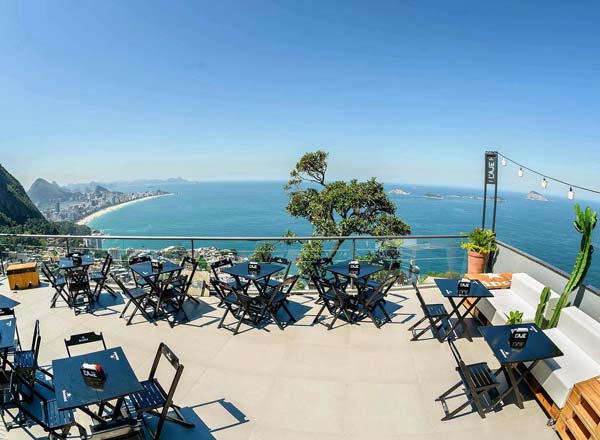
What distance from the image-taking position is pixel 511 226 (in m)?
88.8

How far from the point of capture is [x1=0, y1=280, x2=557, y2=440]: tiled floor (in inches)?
108

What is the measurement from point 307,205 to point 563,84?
70.9 ft

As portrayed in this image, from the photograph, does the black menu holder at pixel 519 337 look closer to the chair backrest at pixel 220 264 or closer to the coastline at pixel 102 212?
the chair backrest at pixel 220 264

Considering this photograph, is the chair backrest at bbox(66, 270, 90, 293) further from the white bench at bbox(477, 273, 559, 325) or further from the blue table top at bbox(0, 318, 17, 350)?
the white bench at bbox(477, 273, 559, 325)

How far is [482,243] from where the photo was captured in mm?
6414

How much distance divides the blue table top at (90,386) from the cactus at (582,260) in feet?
15.4

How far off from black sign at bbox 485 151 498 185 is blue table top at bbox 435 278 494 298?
3.35 m

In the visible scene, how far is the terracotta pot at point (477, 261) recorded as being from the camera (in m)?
6.35

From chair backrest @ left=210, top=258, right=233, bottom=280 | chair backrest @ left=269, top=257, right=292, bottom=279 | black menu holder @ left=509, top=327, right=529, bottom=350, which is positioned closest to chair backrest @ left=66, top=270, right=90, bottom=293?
chair backrest @ left=210, top=258, right=233, bottom=280

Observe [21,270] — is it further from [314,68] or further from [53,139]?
[53,139]

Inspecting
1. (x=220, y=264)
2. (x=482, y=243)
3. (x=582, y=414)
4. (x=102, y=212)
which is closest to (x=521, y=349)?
(x=582, y=414)

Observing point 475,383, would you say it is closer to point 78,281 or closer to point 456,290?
point 456,290

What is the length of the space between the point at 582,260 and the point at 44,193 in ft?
525

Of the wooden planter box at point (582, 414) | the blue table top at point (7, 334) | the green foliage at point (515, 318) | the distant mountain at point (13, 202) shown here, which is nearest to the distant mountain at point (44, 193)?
the distant mountain at point (13, 202)
